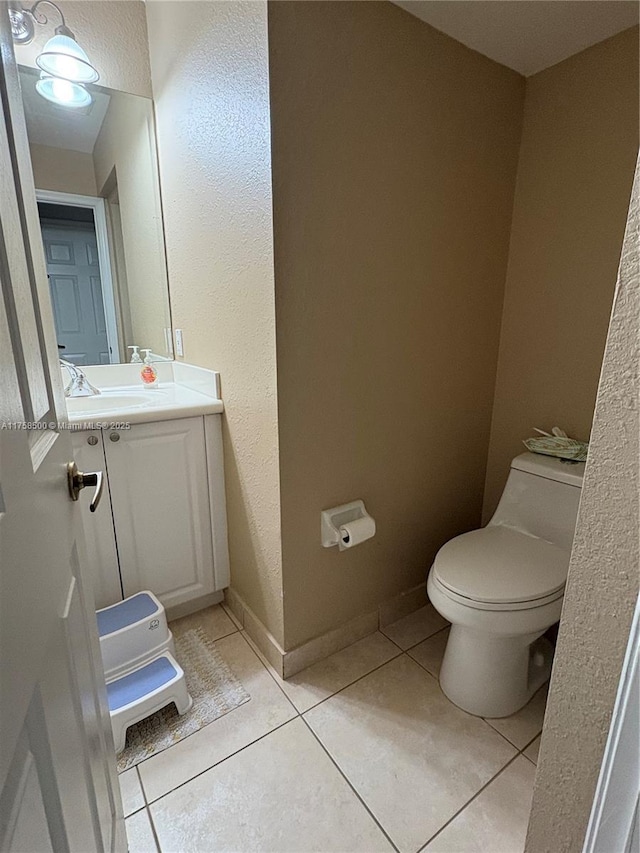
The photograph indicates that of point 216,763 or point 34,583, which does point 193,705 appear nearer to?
point 216,763

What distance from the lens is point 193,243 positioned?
1.62 meters

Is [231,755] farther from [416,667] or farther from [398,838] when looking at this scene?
[416,667]

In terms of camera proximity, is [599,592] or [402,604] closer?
[599,592]

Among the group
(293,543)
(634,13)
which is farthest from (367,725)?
(634,13)

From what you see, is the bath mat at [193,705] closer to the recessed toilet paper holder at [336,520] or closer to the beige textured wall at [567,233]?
the recessed toilet paper holder at [336,520]

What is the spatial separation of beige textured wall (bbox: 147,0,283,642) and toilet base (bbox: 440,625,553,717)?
595 mm

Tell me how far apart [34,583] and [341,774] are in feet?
3.57

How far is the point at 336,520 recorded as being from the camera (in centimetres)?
146

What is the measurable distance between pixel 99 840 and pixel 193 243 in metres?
1.67

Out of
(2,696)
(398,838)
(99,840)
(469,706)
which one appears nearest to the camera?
(2,696)

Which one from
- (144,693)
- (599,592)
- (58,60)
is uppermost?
(58,60)

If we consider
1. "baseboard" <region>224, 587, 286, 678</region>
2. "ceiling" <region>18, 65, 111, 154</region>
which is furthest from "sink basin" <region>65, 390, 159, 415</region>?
"ceiling" <region>18, 65, 111, 154</region>

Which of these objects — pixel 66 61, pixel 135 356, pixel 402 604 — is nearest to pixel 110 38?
pixel 66 61

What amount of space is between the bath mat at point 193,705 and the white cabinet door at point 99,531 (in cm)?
35
